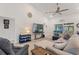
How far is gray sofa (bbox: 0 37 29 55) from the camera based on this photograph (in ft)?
6.78

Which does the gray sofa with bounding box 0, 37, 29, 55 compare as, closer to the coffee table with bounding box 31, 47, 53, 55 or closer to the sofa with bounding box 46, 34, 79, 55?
the coffee table with bounding box 31, 47, 53, 55

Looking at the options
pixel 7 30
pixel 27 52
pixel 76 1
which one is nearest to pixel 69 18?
pixel 76 1

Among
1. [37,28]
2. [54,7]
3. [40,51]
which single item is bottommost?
[40,51]

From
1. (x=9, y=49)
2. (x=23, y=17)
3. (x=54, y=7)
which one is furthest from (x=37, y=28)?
(x=9, y=49)

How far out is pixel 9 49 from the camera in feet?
6.88

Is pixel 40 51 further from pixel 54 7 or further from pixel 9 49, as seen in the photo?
pixel 54 7

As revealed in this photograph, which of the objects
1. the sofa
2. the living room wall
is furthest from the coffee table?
the living room wall

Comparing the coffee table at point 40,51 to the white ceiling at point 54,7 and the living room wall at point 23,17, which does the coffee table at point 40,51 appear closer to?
the living room wall at point 23,17

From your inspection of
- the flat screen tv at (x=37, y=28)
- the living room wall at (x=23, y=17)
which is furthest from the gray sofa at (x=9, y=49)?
the flat screen tv at (x=37, y=28)

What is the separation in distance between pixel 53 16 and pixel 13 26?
0.67 meters

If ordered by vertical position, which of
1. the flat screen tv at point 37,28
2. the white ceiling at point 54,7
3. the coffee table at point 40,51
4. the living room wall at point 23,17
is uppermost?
the white ceiling at point 54,7

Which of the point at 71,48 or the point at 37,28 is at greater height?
the point at 37,28

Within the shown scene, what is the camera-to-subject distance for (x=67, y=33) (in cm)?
215

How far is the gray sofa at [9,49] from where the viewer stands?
2066mm
